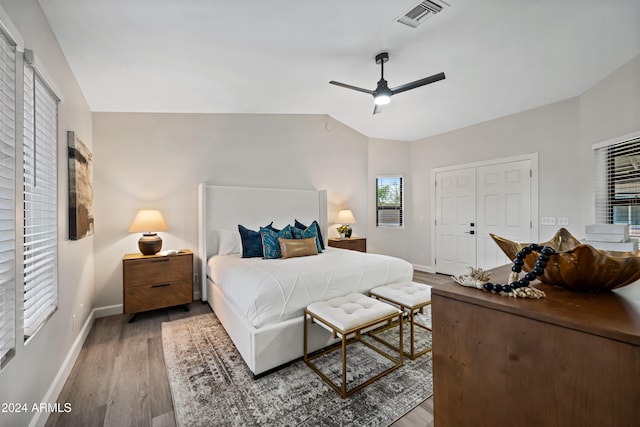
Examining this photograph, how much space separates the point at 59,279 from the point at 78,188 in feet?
2.69

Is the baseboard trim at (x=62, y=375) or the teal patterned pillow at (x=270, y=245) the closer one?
the baseboard trim at (x=62, y=375)

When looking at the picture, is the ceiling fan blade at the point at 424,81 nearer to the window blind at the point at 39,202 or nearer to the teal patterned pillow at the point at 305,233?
the teal patterned pillow at the point at 305,233

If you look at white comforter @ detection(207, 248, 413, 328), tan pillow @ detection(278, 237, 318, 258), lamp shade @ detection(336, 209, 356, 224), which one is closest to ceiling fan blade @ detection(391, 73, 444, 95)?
white comforter @ detection(207, 248, 413, 328)

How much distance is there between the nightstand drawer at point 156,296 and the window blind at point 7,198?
1.85 meters

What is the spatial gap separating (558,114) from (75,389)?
6033 mm

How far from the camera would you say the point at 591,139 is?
3447mm

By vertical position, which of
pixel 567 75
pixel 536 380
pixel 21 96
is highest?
pixel 567 75

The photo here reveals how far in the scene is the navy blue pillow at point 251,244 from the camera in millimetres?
3393

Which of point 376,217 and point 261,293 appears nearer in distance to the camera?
point 261,293

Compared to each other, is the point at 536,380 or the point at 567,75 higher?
the point at 567,75

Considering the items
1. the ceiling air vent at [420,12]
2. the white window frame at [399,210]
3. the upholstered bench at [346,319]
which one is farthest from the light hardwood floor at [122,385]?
the white window frame at [399,210]

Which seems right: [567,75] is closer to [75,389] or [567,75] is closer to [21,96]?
[21,96]

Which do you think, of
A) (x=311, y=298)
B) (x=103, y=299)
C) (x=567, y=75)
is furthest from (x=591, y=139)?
(x=103, y=299)

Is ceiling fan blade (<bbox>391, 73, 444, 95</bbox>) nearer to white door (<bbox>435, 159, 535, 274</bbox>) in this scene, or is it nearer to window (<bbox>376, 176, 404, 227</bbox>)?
white door (<bbox>435, 159, 535, 274</bbox>)
